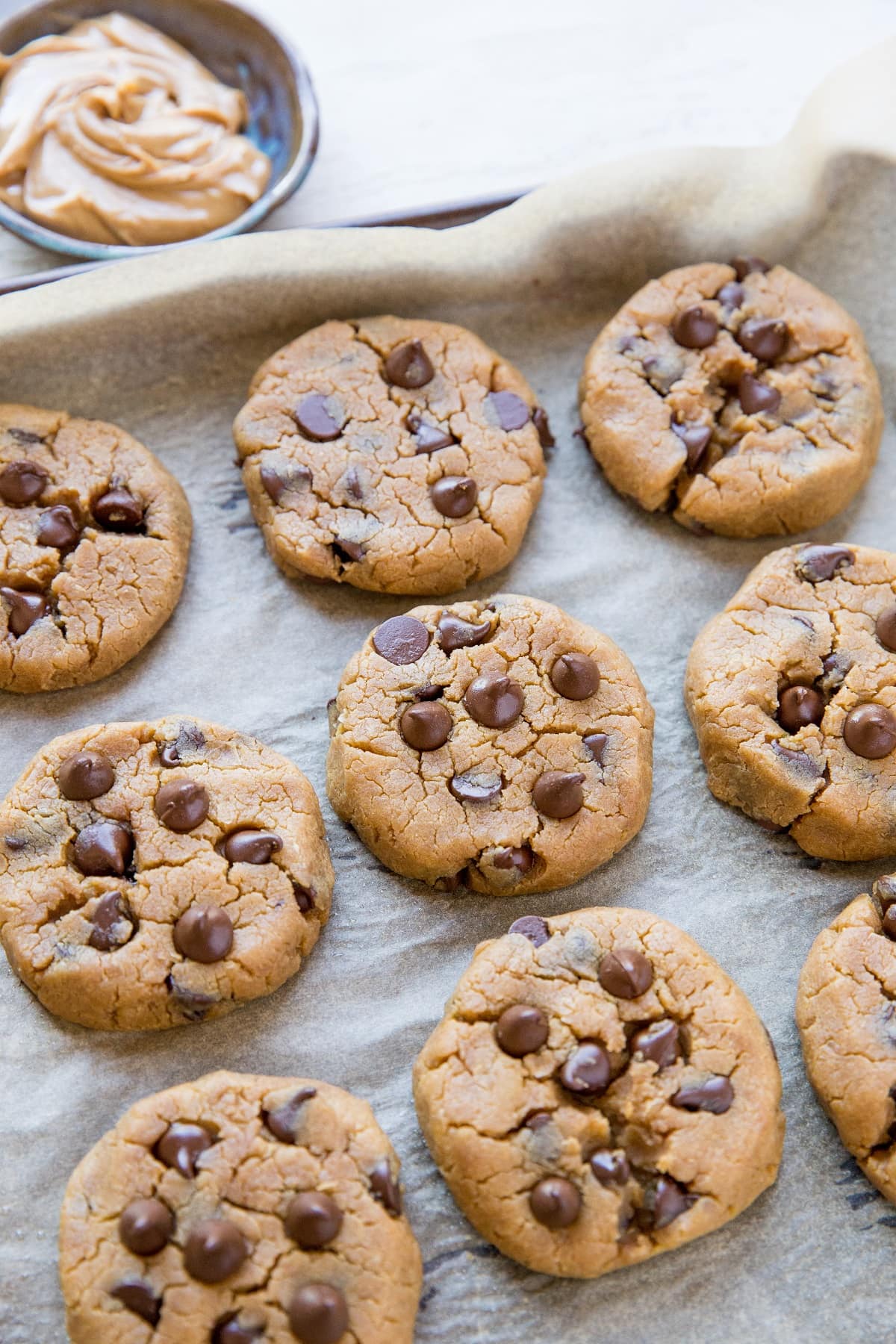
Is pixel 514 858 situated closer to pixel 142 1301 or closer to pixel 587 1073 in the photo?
pixel 587 1073

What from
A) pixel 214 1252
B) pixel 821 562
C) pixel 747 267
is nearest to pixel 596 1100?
pixel 214 1252

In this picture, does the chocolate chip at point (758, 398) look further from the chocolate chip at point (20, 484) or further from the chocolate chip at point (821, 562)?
the chocolate chip at point (20, 484)

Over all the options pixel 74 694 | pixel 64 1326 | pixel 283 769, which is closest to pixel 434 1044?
pixel 283 769

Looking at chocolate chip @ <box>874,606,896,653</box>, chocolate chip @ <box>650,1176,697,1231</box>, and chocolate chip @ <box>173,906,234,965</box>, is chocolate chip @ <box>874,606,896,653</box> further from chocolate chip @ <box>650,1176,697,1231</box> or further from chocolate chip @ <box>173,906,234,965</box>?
chocolate chip @ <box>173,906,234,965</box>

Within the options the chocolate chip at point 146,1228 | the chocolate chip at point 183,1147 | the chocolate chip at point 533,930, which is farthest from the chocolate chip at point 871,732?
the chocolate chip at point 146,1228

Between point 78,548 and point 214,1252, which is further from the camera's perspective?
point 78,548

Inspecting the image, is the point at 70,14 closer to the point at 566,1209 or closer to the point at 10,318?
the point at 10,318
